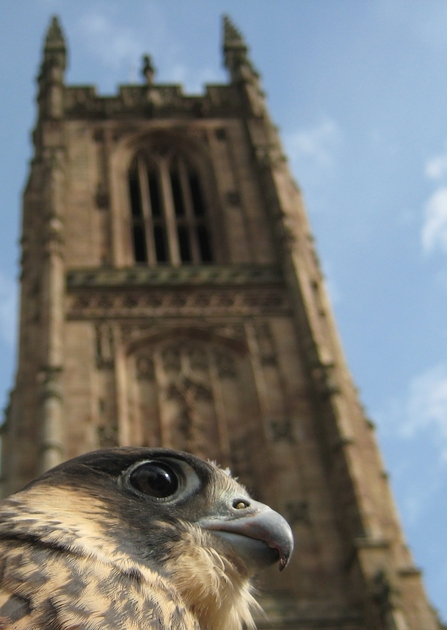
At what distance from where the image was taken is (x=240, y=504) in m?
2.36

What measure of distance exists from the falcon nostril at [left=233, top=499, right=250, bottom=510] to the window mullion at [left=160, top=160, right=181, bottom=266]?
18871 mm

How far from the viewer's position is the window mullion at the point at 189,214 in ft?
73.2

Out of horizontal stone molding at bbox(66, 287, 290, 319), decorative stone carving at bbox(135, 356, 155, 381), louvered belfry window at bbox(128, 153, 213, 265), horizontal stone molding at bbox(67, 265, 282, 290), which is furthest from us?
louvered belfry window at bbox(128, 153, 213, 265)

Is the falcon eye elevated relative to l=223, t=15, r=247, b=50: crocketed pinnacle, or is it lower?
lower

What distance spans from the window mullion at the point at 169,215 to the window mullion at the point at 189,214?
0.38 m

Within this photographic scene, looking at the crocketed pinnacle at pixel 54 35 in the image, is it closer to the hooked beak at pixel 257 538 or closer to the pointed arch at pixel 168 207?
the pointed arch at pixel 168 207

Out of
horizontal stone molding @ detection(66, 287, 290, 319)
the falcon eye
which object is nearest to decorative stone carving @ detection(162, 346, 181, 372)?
horizontal stone molding @ detection(66, 287, 290, 319)

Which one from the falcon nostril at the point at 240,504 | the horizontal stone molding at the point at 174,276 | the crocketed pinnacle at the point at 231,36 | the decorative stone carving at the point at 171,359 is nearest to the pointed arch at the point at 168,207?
the horizontal stone molding at the point at 174,276

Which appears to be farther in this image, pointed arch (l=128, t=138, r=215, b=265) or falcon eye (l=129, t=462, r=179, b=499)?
pointed arch (l=128, t=138, r=215, b=265)

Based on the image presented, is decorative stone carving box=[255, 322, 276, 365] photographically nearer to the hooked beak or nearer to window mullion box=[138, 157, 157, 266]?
window mullion box=[138, 157, 157, 266]

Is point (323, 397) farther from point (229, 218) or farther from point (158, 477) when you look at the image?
point (158, 477)

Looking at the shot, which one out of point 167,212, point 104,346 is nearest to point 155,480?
point 104,346

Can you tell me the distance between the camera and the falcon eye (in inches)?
89.4

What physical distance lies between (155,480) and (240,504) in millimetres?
250
